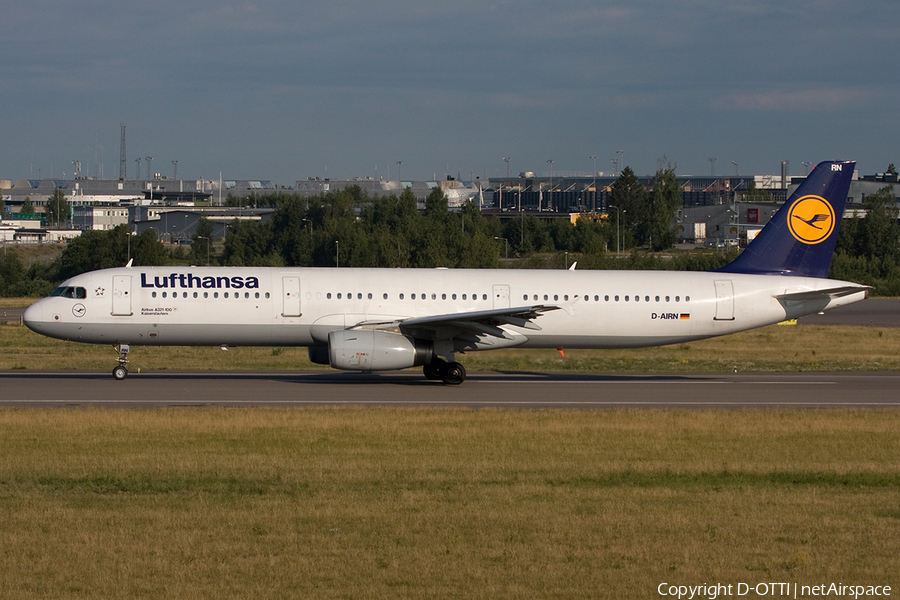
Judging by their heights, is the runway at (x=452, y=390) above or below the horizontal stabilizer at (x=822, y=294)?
below

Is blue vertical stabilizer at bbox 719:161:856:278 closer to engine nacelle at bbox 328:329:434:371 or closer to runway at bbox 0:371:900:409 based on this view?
runway at bbox 0:371:900:409

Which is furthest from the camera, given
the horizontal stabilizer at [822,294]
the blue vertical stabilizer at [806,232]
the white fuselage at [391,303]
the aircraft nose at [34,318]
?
the blue vertical stabilizer at [806,232]

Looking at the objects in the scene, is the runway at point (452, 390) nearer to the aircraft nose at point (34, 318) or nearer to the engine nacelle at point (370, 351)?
the engine nacelle at point (370, 351)

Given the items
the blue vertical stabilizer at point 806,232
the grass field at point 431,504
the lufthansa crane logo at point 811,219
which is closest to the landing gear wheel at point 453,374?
the grass field at point 431,504

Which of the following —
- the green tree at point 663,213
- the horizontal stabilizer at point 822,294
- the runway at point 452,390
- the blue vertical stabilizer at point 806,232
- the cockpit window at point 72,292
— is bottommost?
the runway at point 452,390

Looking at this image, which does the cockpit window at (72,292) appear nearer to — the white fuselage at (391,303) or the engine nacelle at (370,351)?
the white fuselage at (391,303)

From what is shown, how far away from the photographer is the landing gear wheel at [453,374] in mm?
29266

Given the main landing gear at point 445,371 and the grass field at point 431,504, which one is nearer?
the grass field at point 431,504

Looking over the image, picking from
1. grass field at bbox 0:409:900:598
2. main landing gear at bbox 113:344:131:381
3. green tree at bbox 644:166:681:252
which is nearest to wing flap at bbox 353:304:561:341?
grass field at bbox 0:409:900:598

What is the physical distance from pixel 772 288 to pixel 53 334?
72.6 feet

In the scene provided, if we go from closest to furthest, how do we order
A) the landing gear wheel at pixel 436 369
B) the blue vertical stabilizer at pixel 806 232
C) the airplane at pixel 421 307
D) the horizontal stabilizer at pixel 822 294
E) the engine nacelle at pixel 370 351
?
the engine nacelle at pixel 370 351
the airplane at pixel 421 307
the landing gear wheel at pixel 436 369
the horizontal stabilizer at pixel 822 294
the blue vertical stabilizer at pixel 806 232

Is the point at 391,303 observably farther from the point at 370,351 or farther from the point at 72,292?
the point at 72,292

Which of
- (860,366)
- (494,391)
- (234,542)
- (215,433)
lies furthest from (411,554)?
(860,366)

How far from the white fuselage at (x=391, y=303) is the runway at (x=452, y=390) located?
4.76 feet
